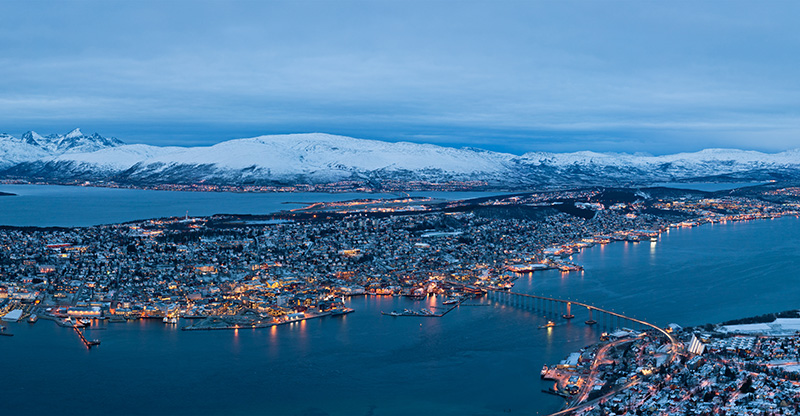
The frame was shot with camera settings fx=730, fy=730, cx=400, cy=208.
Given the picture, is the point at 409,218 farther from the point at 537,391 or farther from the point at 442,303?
the point at 537,391

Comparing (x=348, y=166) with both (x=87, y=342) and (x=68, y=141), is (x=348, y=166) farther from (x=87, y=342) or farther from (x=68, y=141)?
(x=68, y=141)

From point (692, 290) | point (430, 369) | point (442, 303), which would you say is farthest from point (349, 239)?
point (430, 369)

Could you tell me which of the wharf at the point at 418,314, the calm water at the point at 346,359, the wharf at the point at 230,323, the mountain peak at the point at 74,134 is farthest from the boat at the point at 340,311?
the mountain peak at the point at 74,134

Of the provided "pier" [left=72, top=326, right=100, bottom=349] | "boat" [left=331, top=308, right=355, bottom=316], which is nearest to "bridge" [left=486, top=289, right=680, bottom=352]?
"boat" [left=331, top=308, right=355, bottom=316]

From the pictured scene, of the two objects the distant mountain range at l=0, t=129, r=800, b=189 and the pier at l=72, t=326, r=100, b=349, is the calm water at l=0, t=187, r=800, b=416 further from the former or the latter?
the distant mountain range at l=0, t=129, r=800, b=189

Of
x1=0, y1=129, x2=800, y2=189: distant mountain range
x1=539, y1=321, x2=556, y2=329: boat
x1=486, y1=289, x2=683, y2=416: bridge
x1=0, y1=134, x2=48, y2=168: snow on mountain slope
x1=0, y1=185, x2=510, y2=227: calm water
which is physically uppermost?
x1=0, y1=134, x2=48, y2=168: snow on mountain slope

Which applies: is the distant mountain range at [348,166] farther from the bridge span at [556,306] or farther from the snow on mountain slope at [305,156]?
the bridge span at [556,306]
